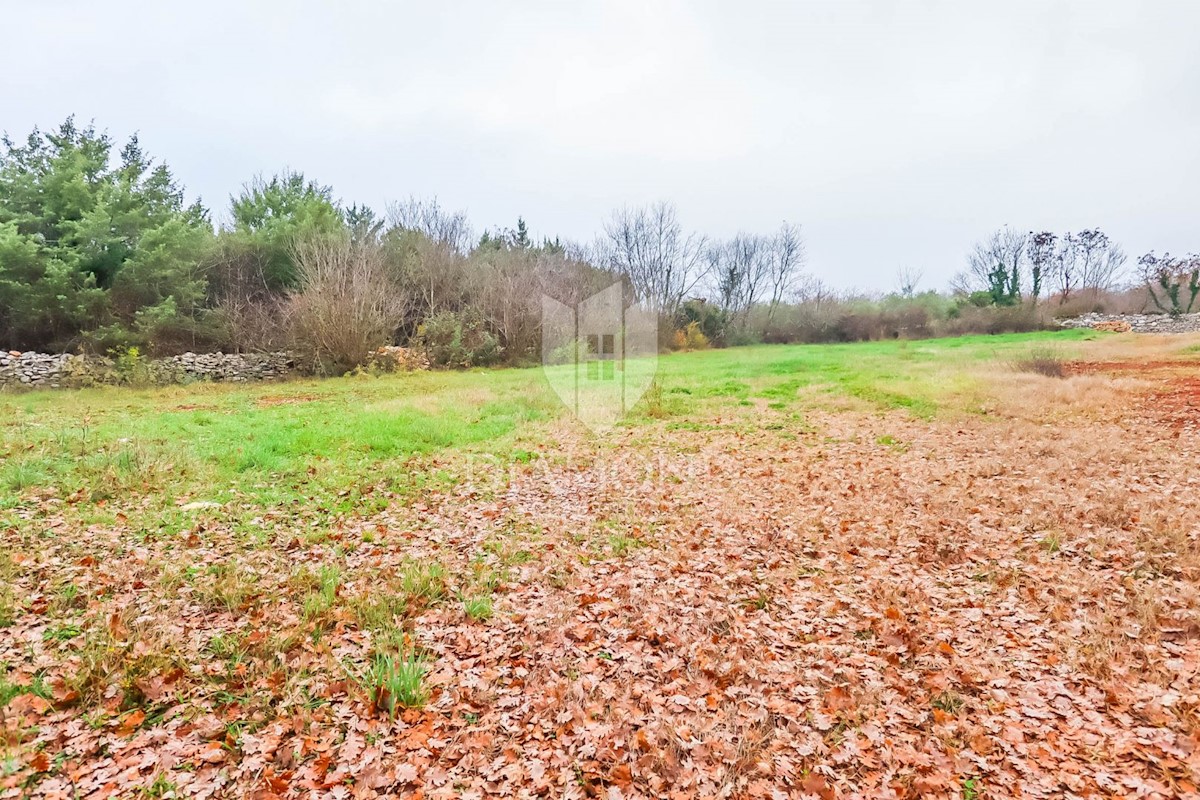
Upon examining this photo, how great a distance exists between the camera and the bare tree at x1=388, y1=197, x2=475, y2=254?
29.8 m

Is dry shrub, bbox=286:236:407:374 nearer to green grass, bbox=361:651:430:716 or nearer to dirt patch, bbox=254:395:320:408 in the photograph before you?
dirt patch, bbox=254:395:320:408

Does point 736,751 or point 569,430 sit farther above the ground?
point 569,430

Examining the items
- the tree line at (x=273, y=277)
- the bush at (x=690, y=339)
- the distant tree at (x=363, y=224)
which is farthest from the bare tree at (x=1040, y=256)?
the distant tree at (x=363, y=224)

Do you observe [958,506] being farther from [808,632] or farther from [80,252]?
[80,252]

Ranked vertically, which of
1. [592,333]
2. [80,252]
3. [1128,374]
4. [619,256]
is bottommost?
[1128,374]

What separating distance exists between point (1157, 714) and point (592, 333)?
72.8 feet

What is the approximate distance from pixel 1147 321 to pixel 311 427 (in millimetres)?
43812

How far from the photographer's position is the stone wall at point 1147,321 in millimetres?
29719

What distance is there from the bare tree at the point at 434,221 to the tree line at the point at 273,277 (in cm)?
8

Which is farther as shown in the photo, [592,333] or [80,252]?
[592,333]

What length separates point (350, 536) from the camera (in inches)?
221

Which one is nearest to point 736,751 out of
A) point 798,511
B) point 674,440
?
point 798,511

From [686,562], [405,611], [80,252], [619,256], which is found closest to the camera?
[405,611]

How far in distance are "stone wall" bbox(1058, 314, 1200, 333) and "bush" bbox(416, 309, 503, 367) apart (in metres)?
36.0
